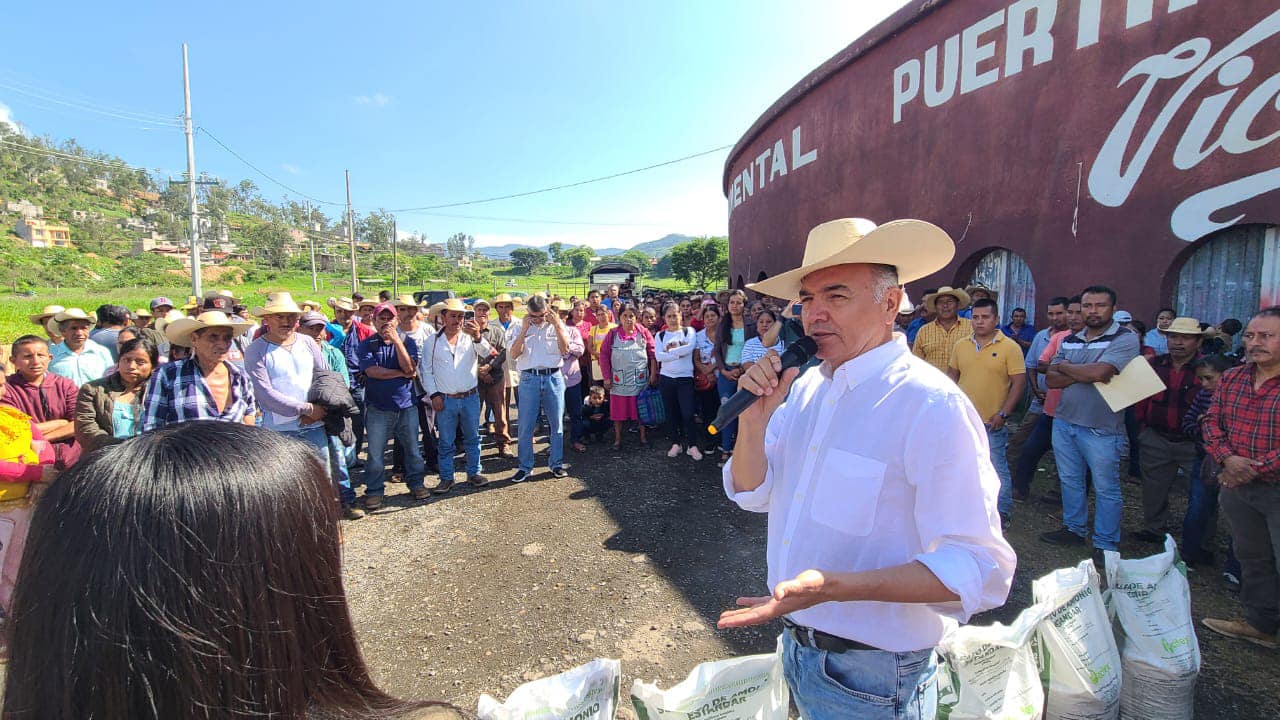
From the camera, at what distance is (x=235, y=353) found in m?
5.49

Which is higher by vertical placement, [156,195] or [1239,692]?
[156,195]

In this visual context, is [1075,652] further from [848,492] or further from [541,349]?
[541,349]

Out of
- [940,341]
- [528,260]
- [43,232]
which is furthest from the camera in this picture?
[528,260]

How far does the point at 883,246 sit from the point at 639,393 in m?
5.60

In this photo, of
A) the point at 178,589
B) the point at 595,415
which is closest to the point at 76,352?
the point at 595,415

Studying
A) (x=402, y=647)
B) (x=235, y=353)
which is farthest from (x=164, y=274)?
(x=402, y=647)

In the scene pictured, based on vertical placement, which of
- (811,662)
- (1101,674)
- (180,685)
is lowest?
(1101,674)

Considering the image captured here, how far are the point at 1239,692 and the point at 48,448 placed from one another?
6.71 m

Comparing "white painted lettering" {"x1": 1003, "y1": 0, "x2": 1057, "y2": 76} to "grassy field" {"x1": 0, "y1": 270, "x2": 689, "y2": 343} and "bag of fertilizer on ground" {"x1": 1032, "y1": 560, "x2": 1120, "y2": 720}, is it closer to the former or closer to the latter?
"bag of fertilizer on ground" {"x1": 1032, "y1": 560, "x2": 1120, "y2": 720}

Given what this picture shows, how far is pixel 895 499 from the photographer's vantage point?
144 cm

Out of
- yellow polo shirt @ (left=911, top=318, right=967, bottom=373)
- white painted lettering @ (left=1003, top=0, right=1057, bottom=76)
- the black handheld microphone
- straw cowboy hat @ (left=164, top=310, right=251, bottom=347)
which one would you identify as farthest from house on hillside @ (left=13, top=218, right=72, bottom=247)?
the black handheld microphone

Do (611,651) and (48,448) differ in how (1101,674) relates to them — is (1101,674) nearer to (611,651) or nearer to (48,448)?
(611,651)

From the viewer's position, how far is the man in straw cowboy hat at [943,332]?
17.3 feet

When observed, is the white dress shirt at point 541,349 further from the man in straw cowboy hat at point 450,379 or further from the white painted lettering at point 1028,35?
the white painted lettering at point 1028,35
